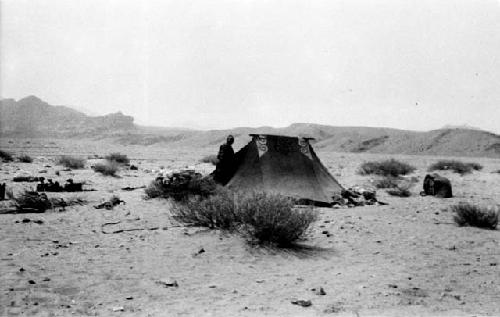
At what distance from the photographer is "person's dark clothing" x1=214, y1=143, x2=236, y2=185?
396 inches

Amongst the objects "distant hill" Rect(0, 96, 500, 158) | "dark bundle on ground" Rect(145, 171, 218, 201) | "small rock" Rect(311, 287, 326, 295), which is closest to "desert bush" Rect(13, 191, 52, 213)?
"dark bundle on ground" Rect(145, 171, 218, 201)

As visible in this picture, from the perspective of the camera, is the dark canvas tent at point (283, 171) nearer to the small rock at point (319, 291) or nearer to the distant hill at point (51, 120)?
the small rock at point (319, 291)

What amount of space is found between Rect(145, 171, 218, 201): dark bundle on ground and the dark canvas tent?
684 mm

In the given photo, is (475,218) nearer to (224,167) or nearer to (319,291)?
(319,291)

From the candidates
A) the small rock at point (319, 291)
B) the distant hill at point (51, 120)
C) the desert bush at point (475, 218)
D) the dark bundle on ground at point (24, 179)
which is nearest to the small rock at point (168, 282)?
the small rock at point (319, 291)

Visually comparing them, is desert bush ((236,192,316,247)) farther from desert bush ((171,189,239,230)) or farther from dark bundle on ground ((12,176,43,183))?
dark bundle on ground ((12,176,43,183))

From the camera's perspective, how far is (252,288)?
4.42 m

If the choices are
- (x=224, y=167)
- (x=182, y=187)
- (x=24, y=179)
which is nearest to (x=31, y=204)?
(x=182, y=187)

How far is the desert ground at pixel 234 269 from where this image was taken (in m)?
3.89

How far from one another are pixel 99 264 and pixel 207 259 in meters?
1.20

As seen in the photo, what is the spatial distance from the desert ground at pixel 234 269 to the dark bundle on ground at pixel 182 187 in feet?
4.42

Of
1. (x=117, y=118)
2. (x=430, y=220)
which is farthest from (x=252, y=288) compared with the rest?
(x=117, y=118)

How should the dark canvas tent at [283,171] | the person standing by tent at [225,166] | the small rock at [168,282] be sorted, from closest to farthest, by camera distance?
the small rock at [168,282] < the dark canvas tent at [283,171] < the person standing by tent at [225,166]

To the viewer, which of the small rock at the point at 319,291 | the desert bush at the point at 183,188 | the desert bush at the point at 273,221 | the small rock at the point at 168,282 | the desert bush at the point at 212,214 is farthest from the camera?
the desert bush at the point at 183,188
